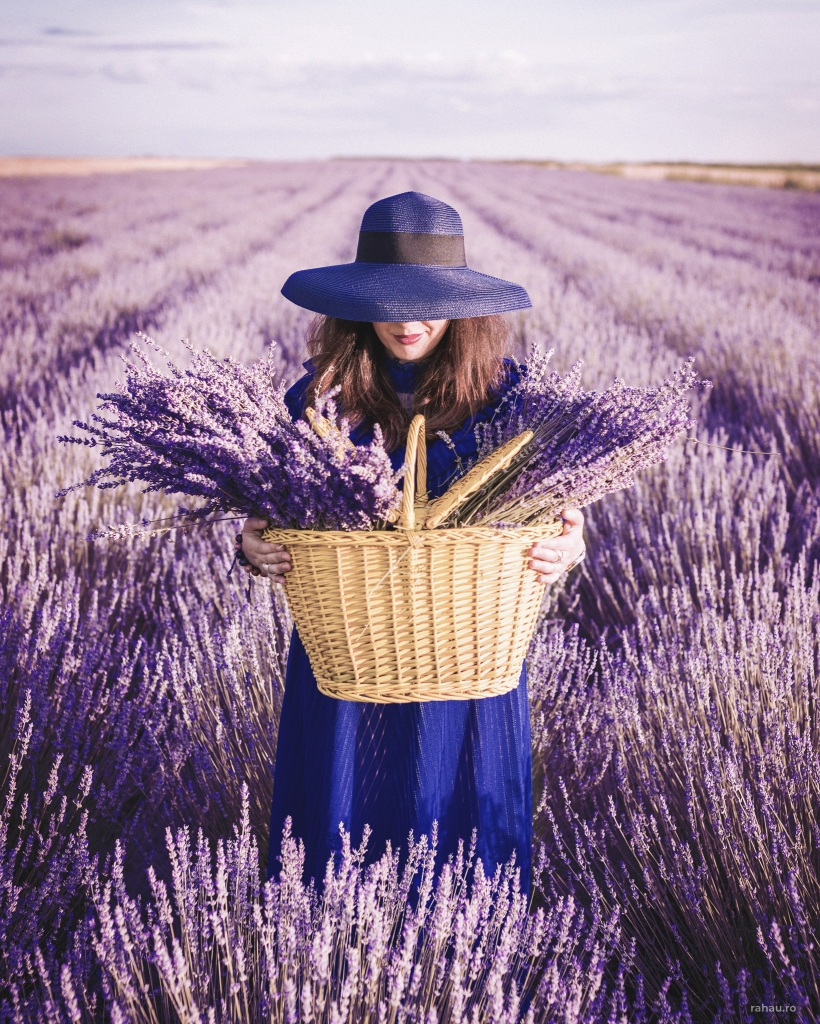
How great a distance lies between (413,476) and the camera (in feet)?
3.56

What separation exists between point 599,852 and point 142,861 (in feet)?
3.26

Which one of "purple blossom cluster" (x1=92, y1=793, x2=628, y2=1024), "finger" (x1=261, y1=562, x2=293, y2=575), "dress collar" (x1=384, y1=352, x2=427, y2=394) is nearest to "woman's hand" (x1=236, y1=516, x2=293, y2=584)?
"finger" (x1=261, y1=562, x2=293, y2=575)

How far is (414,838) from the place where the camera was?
1.40 metres

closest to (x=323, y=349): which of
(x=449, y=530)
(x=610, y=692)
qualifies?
(x=449, y=530)

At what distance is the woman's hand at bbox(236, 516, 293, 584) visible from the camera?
1.24 meters

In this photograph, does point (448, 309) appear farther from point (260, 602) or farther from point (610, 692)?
point (260, 602)

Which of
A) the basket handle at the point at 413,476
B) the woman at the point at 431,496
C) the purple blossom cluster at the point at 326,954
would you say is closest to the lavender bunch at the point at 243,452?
the basket handle at the point at 413,476

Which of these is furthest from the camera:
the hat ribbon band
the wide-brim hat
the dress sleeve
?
the dress sleeve

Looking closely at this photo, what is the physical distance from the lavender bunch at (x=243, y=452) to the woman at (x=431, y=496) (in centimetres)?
14

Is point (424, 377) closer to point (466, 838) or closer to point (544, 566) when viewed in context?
point (544, 566)

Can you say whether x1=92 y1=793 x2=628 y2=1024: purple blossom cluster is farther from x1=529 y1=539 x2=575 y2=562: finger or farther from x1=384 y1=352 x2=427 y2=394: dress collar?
x1=384 y1=352 x2=427 y2=394: dress collar

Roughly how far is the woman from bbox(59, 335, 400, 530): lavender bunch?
14 cm

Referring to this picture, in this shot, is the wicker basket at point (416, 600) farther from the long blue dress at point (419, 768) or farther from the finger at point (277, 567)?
the long blue dress at point (419, 768)

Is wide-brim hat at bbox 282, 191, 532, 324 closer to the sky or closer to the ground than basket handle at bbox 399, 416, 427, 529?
closer to the sky
